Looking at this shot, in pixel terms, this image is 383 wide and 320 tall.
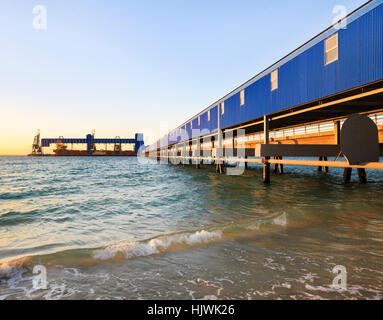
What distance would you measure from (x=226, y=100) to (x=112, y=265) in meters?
22.8

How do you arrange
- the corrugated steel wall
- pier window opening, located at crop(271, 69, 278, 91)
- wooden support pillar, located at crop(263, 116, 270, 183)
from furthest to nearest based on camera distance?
wooden support pillar, located at crop(263, 116, 270, 183) < pier window opening, located at crop(271, 69, 278, 91) < the corrugated steel wall

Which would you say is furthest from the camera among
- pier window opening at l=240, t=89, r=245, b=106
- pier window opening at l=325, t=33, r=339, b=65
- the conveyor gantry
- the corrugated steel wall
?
the conveyor gantry

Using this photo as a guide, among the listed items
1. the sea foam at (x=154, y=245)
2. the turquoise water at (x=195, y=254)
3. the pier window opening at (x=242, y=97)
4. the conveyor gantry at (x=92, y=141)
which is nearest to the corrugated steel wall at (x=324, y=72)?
the pier window opening at (x=242, y=97)

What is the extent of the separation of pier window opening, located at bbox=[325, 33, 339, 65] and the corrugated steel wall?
20 cm

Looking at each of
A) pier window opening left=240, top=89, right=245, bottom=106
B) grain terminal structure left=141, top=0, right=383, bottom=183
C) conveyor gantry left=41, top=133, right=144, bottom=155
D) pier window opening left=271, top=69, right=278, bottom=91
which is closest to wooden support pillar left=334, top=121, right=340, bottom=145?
grain terminal structure left=141, top=0, right=383, bottom=183

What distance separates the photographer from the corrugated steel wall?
34.6 ft

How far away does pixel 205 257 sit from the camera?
15.0 ft

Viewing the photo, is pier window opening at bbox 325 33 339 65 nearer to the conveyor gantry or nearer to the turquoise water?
the turquoise water

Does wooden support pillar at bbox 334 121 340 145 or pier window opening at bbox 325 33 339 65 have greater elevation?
pier window opening at bbox 325 33 339 65

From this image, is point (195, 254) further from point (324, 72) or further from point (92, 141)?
point (92, 141)

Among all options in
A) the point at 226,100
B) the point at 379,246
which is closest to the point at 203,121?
the point at 226,100

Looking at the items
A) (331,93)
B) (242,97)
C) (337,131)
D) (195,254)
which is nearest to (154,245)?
(195,254)
